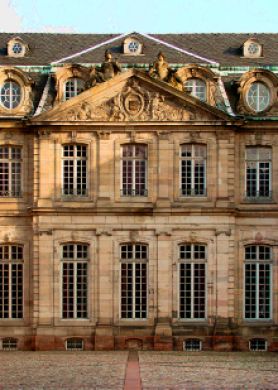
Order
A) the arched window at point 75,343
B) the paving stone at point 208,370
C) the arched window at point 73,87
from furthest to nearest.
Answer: the arched window at point 73,87 < the arched window at point 75,343 < the paving stone at point 208,370

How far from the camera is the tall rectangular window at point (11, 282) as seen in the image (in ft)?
130

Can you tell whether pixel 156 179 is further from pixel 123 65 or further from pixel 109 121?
pixel 123 65

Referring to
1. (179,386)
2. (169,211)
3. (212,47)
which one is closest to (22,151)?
(169,211)

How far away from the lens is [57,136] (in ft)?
129

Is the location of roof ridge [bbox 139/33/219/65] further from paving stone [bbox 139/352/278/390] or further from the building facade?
paving stone [bbox 139/352/278/390]

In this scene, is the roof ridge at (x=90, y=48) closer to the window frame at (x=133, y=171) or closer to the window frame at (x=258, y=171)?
the window frame at (x=133, y=171)

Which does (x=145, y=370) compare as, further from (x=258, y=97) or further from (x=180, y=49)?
(x=180, y=49)

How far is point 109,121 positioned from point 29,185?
15.0 feet

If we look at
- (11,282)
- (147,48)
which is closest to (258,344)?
(11,282)

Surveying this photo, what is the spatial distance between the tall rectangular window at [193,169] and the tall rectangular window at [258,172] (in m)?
2.12

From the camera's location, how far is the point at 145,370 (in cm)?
3131

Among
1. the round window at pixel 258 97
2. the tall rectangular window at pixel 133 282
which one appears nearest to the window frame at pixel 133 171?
the tall rectangular window at pixel 133 282

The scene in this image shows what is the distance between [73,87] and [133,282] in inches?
356

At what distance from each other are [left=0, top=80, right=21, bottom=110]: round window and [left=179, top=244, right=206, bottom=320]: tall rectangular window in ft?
32.1
